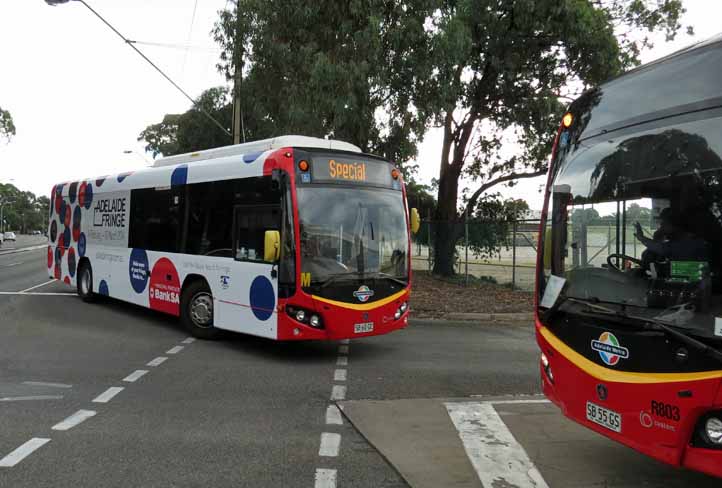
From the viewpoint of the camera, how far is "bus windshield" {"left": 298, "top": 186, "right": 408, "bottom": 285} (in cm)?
805

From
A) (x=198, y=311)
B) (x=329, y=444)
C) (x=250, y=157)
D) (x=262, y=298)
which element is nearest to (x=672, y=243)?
(x=329, y=444)

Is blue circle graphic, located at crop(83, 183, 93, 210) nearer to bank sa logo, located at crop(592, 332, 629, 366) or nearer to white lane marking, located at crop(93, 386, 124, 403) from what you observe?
white lane marking, located at crop(93, 386, 124, 403)

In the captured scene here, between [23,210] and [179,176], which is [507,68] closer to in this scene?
[179,176]

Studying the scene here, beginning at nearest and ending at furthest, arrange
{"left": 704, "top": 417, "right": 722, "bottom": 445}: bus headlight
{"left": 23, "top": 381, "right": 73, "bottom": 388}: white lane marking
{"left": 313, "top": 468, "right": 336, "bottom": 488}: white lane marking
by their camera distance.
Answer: {"left": 704, "top": 417, "right": 722, "bottom": 445}: bus headlight
{"left": 313, "top": 468, "right": 336, "bottom": 488}: white lane marking
{"left": 23, "top": 381, "right": 73, "bottom": 388}: white lane marking

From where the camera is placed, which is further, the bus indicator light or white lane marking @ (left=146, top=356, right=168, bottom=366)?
white lane marking @ (left=146, top=356, right=168, bottom=366)

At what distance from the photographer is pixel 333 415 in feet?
19.1

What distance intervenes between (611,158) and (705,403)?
1.72 meters

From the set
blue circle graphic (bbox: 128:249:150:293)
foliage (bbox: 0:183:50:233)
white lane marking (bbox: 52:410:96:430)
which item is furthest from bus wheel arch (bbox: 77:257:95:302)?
foliage (bbox: 0:183:50:233)

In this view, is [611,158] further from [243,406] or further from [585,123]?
[243,406]

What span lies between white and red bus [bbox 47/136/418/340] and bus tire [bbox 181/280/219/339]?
0.06ft

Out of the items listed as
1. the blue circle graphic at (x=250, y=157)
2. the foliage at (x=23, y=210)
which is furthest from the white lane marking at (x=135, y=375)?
the foliage at (x=23, y=210)

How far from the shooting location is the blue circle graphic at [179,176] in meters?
10.3

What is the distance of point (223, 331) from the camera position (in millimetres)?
9703

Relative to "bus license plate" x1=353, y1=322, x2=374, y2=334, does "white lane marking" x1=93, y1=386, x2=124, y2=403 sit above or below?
below
